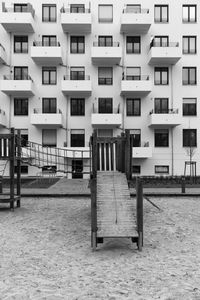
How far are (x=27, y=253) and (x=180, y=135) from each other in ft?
92.2

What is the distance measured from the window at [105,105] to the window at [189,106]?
7757 millimetres

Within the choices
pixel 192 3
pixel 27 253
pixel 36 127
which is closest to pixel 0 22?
pixel 36 127

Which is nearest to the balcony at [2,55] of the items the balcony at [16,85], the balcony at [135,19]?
the balcony at [16,85]

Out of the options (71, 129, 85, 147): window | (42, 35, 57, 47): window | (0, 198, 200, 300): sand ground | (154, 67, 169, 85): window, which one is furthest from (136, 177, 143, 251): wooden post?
(42, 35, 57, 47): window

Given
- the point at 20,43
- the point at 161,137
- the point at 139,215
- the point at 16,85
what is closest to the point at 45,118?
the point at 16,85

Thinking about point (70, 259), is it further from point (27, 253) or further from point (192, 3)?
point (192, 3)

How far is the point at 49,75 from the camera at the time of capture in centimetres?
3347

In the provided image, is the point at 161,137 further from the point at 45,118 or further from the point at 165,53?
the point at 45,118

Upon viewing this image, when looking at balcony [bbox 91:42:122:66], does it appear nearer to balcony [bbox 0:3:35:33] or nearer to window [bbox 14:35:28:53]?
balcony [bbox 0:3:35:33]

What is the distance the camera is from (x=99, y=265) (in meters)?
6.51

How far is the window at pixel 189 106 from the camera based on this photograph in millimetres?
33625

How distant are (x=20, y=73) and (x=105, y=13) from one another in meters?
10.9

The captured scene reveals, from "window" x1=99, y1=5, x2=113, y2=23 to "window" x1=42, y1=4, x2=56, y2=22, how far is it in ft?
16.2

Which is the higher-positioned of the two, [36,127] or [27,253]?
[36,127]
